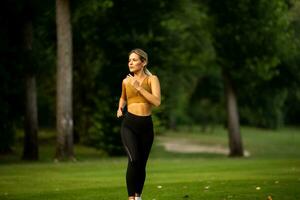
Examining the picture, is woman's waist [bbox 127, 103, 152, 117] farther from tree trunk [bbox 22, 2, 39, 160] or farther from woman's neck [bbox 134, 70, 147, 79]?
tree trunk [bbox 22, 2, 39, 160]

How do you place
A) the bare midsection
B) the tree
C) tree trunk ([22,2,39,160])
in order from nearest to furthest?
1. the bare midsection
2. tree trunk ([22,2,39,160])
3. the tree

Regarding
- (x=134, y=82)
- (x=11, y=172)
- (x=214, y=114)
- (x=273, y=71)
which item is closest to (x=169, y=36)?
(x=273, y=71)

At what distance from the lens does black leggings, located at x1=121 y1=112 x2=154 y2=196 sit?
10648 millimetres

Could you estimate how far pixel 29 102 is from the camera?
103 ft

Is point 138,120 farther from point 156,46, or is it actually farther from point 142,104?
point 156,46

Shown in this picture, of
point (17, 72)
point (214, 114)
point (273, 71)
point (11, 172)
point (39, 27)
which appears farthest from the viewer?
point (214, 114)

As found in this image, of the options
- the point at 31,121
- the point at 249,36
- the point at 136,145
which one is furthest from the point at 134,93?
the point at 249,36

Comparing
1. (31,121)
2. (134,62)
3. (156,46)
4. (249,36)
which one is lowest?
(31,121)

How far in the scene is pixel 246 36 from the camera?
37.0 m

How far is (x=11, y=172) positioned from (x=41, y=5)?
1065 cm

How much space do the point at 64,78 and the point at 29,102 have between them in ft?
10.1

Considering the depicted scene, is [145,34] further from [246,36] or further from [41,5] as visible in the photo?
[41,5]

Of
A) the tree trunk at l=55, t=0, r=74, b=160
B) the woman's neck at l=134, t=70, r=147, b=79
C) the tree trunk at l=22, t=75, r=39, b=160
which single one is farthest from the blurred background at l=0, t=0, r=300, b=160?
the woman's neck at l=134, t=70, r=147, b=79

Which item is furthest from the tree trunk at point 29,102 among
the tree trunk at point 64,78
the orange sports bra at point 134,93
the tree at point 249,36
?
the orange sports bra at point 134,93
